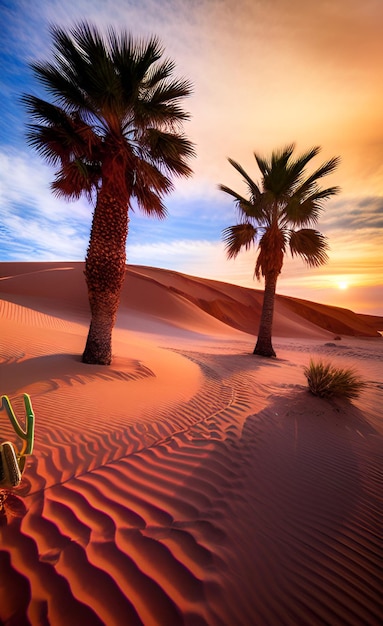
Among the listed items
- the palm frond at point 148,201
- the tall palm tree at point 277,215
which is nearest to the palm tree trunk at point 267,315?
the tall palm tree at point 277,215

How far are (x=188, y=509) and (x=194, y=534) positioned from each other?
308mm

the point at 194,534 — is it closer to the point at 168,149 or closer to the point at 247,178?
the point at 168,149

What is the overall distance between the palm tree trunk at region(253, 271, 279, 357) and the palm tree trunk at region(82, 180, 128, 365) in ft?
25.6

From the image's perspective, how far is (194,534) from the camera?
227 cm

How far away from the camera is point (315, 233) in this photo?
11727mm

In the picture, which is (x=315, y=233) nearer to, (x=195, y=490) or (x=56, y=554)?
(x=195, y=490)

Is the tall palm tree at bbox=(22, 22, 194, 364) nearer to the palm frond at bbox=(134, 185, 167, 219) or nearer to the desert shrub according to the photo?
the palm frond at bbox=(134, 185, 167, 219)

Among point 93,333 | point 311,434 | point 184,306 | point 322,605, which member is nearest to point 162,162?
point 93,333

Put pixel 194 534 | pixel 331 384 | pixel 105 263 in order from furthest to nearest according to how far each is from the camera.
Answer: pixel 105 263
pixel 331 384
pixel 194 534

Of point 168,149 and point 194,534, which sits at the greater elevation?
point 168,149

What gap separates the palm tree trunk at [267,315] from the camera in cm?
1290

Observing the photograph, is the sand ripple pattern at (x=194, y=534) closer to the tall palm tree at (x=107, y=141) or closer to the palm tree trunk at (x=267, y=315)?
the tall palm tree at (x=107, y=141)

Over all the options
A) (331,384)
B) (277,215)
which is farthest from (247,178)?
(331,384)

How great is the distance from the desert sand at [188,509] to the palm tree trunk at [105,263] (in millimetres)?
1254
